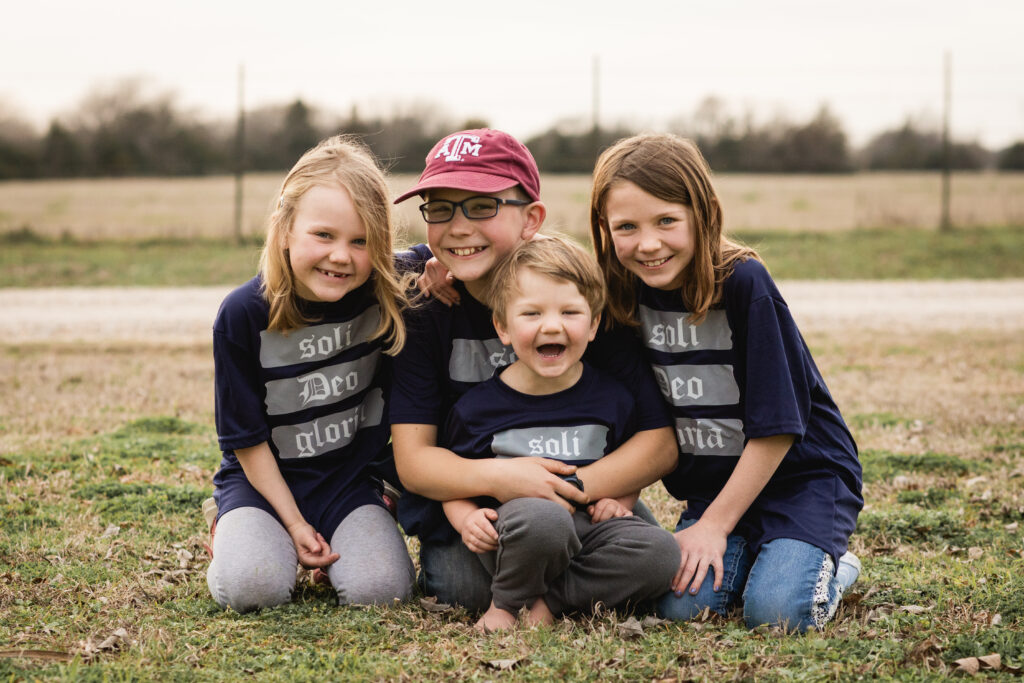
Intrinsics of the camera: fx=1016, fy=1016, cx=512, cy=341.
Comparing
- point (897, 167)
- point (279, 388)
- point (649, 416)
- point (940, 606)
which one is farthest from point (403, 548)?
point (897, 167)

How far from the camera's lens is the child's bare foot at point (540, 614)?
3.17 m

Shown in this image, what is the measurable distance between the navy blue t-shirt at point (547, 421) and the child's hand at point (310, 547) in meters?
0.64

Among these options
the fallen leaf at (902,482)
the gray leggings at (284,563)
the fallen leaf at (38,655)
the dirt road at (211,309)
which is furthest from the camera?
the dirt road at (211,309)

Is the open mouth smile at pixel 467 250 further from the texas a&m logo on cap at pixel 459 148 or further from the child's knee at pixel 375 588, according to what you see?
the child's knee at pixel 375 588

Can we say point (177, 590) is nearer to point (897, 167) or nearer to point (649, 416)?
point (649, 416)

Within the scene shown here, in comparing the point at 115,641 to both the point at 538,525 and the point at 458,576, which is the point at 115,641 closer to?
the point at 458,576

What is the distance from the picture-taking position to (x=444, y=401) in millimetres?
3590

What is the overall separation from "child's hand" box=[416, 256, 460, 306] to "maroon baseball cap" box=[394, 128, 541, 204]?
0.91 feet

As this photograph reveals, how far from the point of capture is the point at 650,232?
Result: 334cm

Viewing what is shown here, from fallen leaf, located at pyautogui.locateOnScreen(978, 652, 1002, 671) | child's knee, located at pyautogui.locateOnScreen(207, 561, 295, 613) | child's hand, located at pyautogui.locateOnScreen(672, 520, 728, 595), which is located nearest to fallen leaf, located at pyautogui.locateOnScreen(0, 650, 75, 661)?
child's knee, located at pyautogui.locateOnScreen(207, 561, 295, 613)

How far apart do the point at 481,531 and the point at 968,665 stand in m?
1.44

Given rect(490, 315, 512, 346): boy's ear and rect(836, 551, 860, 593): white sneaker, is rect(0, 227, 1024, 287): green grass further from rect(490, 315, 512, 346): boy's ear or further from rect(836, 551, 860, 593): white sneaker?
rect(836, 551, 860, 593): white sneaker

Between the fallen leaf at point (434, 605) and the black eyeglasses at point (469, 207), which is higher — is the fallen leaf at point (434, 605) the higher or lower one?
the lower one

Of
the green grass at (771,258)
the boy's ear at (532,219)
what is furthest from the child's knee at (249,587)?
the green grass at (771,258)
